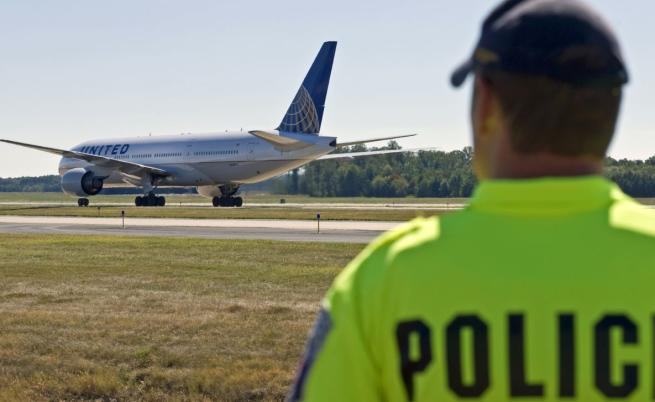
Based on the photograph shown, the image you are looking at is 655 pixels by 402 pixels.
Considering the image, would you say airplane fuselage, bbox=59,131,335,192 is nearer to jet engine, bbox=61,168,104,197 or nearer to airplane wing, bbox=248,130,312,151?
airplane wing, bbox=248,130,312,151

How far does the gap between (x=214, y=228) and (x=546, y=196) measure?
32.8 m

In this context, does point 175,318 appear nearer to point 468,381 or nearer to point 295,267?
point 295,267

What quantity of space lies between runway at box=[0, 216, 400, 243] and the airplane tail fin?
36.4 feet

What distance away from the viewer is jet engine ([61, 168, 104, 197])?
54344 millimetres

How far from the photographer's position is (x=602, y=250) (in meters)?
1.76

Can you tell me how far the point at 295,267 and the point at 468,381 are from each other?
16919 mm

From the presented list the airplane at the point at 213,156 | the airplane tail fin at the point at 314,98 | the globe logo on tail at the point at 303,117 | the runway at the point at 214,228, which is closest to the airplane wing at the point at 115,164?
the airplane at the point at 213,156

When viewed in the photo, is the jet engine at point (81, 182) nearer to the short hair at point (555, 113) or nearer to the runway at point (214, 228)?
the runway at point (214, 228)

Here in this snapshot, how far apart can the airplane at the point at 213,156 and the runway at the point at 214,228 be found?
10137 mm

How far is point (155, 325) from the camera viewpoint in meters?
11.4

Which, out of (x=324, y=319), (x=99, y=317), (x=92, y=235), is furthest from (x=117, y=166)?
(x=324, y=319)

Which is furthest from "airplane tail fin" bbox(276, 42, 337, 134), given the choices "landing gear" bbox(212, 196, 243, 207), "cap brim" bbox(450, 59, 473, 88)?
"cap brim" bbox(450, 59, 473, 88)

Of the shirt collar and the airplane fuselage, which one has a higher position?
the airplane fuselage

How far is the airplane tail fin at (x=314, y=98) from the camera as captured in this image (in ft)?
165
